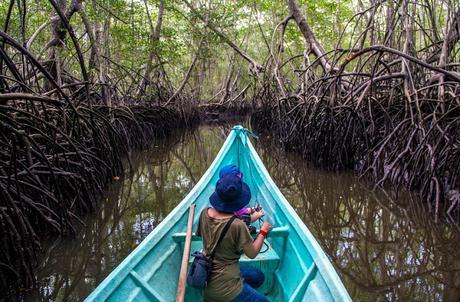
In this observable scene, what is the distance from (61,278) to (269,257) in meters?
1.53

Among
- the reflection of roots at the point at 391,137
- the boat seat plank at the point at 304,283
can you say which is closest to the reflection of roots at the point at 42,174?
the boat seat plank at the point at 304,283

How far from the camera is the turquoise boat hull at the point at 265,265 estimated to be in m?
2.03

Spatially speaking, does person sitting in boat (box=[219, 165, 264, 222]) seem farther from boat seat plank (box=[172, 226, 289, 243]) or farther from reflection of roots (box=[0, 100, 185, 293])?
reflection of roots (box=[0, 100, 185, 293])

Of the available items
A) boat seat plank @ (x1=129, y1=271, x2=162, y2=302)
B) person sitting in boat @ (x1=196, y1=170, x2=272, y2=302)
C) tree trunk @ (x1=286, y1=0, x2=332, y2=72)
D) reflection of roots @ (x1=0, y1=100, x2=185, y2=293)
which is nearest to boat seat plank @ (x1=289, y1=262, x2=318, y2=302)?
person sitting in boat @ (x1=196, y1=170, x2=272, y2=302)

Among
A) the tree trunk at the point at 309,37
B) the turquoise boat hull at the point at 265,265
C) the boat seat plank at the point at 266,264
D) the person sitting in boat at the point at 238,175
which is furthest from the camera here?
the tree trunk at the point at 309,37

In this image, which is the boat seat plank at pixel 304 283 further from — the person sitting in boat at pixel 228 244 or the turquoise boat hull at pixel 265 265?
the person sitting in boat at pixel 228 244

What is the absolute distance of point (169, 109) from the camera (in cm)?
1113

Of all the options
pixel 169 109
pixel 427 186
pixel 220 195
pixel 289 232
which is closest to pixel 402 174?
pixel 427 186

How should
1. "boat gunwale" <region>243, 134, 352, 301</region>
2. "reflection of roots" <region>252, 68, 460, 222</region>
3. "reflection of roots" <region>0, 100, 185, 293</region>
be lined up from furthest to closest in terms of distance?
"reflection of roots" <region>252, 68, 460, 222</region>
"reflection of roots" <region>0, 100, 185, 293</region>
"boat gunwale" <region>243, 134, 352, 301</region>

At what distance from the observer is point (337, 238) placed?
3.87 m

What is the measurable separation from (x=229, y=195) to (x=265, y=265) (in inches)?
33.7

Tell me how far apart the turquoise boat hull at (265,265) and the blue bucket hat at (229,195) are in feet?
1.55

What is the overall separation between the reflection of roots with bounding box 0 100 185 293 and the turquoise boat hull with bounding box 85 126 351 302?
853 millimetres

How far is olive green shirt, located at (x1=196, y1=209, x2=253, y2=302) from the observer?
7.27ft
